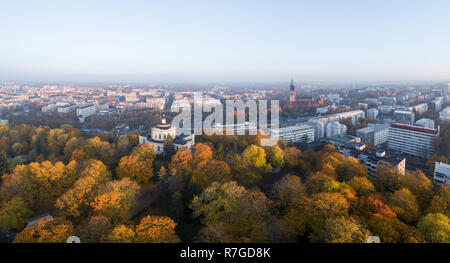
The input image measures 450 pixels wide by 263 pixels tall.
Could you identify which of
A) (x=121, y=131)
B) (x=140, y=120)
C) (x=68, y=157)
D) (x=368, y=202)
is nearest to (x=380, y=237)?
(x=368, y=202)

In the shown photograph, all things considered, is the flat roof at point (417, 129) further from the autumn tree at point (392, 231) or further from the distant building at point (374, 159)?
the autumn tree at point (392, 231)

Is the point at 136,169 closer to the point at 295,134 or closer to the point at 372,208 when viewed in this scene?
the point at 372,208

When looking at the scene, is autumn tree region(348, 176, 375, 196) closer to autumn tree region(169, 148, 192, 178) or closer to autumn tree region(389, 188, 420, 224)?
autumn tree region(389, 188, 420, 224)

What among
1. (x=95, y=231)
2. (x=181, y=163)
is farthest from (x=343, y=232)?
(x=181, y=163)

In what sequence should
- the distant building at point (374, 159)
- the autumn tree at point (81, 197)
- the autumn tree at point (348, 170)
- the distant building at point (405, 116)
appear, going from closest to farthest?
the autumn tree at point (81, 197), the autumn tree at point (348, 170), the distant building at point (374, 159), the distant building at point (405, 116)

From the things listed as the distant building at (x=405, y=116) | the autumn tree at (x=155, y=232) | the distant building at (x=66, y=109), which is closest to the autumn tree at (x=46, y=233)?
the autumn tree at (x=155, y=232)

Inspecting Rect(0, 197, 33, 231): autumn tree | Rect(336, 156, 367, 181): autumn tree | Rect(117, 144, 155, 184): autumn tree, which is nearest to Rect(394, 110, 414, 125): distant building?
Rect(336, 156, 367, 181): autumn tree
